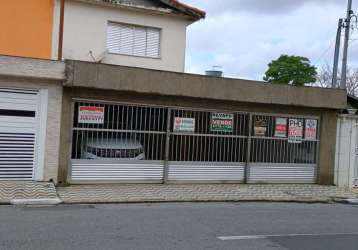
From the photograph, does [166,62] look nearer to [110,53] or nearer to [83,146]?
[110,53]

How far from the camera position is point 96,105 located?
1377cm

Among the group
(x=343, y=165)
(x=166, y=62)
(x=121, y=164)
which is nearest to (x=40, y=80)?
(x=121, y=164)

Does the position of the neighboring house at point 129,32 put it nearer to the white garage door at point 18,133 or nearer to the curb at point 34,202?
the white garage door at point 18,133

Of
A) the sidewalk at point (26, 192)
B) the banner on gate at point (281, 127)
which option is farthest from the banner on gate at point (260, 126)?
the sidewalk at point (26, 192)

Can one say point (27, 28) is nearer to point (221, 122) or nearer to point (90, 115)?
point (90, 115)

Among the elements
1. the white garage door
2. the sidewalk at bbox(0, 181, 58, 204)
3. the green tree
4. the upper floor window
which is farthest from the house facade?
the green tree

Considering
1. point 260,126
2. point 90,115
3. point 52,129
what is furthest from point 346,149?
point 52,129

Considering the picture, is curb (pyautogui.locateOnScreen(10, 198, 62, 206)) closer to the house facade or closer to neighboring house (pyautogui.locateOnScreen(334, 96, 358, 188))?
the house facade

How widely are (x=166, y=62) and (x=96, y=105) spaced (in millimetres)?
6644

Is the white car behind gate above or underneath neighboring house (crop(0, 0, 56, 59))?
underneath

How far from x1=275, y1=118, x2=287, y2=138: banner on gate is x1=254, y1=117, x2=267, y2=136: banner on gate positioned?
40 centimetres

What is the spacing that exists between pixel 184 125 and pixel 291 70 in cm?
3175

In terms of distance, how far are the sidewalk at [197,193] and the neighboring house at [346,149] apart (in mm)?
1037

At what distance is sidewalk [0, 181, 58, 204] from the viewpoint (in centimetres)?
1109
